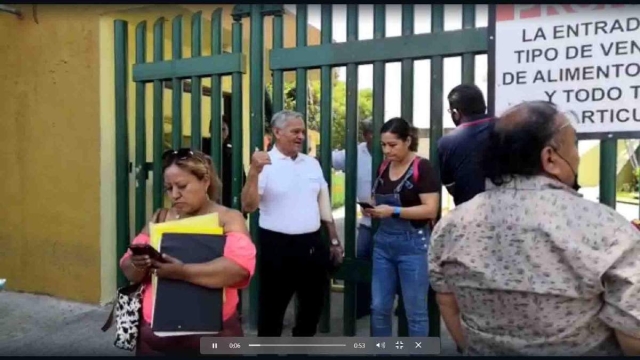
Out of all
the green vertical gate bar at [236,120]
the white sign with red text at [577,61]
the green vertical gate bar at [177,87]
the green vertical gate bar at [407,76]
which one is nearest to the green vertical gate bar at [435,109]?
the green vertical gate bar at [407,76]

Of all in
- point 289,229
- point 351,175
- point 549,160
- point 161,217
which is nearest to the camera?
point 549,160

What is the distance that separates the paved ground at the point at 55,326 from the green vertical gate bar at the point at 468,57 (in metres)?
1.26

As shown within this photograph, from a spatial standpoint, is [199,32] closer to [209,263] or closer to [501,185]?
[209,263]

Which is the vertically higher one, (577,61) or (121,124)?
(577,61)

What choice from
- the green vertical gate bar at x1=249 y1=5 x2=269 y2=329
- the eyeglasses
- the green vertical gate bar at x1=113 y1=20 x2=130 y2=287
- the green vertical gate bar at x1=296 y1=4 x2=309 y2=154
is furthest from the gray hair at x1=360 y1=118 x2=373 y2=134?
the eyeglasses

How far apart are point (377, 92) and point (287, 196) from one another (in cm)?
73

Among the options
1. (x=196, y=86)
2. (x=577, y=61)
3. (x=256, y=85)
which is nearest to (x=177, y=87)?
(x=196, y=86)

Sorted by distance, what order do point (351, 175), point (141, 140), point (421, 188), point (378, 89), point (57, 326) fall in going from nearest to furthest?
point (421, 188)
point (378, 89)
point (351, 175)
point (57, 326)
point (141, 140)

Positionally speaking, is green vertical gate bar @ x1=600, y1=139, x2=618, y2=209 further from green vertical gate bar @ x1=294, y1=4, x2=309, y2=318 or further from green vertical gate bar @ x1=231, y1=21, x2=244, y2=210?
green vertical gate bar @ x1=231, y1=21, x2=244, y2=210

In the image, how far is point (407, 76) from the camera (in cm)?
303

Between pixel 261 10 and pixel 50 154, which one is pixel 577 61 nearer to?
pixel 261 10

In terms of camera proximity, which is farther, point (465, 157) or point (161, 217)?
point (465, 157)

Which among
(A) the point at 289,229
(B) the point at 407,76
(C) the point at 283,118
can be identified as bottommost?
(A) the point at 289,229

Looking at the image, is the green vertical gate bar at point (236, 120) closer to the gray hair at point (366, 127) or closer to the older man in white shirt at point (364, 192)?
the older man in white shirt at point (364, 192)
